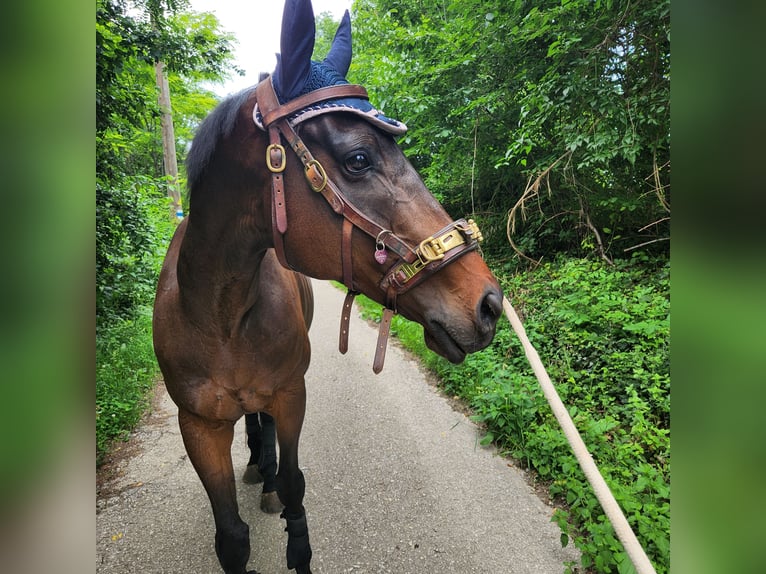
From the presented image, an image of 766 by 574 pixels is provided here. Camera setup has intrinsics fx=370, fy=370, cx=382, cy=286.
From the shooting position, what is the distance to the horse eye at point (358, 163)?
4.11ft

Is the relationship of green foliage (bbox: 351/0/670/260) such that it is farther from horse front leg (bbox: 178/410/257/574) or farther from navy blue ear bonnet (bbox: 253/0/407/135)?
horse front leg (bbox: 178/410/257/574)

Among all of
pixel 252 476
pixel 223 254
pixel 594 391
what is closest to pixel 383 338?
pixel 223 254

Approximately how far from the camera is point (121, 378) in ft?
13.8

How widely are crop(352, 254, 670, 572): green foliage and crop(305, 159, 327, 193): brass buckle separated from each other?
2297 millimetres

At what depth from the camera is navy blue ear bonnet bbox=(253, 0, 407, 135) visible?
1221 mm

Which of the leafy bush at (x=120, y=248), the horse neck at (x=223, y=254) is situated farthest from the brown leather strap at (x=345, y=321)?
the leafy bush at (x=120, y=248)

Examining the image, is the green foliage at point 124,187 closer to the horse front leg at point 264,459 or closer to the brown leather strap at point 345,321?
the horse front leg at point 264,459

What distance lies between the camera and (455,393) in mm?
4309

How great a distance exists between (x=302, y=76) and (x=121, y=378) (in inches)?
172

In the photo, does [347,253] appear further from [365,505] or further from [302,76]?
[365,505]

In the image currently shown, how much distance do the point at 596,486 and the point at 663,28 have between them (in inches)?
188

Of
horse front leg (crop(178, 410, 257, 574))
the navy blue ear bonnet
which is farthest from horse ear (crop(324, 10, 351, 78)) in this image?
horse front leg (crop(178, 410, 257, 574))
